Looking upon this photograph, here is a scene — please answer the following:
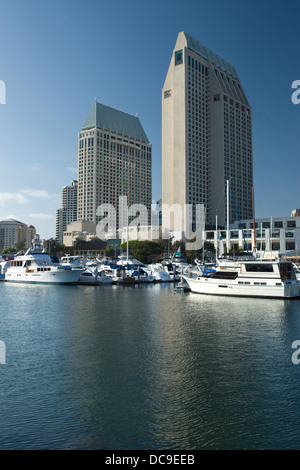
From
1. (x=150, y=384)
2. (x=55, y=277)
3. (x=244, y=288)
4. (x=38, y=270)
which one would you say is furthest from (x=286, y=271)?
(x=38, y=270)

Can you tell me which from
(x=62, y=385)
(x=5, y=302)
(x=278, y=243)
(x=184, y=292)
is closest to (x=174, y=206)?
(x=278, y=243)

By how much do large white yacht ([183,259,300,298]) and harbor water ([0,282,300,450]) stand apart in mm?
17556

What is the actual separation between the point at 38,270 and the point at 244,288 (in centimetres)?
5314

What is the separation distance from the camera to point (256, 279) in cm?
5819

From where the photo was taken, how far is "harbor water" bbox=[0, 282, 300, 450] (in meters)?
14.9

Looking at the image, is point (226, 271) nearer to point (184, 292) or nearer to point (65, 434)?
point (184, 292)

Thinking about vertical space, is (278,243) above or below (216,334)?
above

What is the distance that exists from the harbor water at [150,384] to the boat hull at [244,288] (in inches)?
691

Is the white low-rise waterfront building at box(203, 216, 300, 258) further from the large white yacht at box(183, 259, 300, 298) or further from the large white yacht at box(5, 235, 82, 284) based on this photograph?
the large white yacht at box(183, 259, 300, 298)

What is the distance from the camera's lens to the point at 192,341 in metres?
30.3

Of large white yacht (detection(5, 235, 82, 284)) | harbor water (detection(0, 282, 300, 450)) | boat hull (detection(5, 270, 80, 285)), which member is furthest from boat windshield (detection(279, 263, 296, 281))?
boat hull (detection(5, 270, 80, 285))

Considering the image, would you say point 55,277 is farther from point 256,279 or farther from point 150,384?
point 150,384

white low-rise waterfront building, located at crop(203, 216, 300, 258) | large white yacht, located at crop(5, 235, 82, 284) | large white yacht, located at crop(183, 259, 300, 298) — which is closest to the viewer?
large white yacht, located at crop(183, 259, 300, 298)
